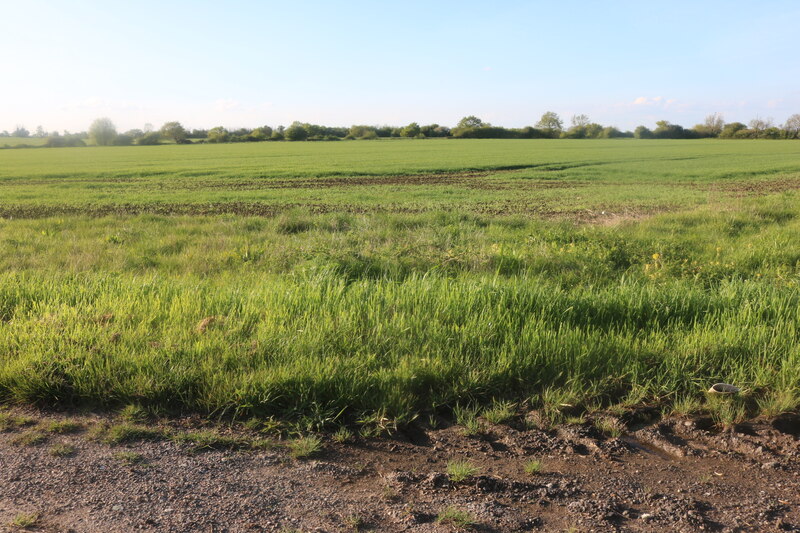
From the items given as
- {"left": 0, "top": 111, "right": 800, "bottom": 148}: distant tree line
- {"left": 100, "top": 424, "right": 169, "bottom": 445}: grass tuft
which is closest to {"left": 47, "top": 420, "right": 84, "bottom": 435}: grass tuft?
{"left": 100, "top": 424, "right": 169, "bottom": 445}: grass tuft

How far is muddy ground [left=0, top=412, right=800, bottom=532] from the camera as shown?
2453 millimetres

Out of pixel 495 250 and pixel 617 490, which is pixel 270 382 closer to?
pixel 617 490

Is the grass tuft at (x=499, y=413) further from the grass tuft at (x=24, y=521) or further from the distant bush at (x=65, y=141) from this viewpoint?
the distant bush at (x=65, y=141)

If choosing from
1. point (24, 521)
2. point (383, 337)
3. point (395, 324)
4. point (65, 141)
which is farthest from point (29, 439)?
point (65, 141)

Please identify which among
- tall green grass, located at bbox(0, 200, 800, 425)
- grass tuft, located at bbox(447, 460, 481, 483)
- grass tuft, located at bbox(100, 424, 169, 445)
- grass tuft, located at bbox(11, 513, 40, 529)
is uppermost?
tall green grass, located at bbox(0, 200, 800, 425)

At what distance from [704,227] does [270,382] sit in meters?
10.5

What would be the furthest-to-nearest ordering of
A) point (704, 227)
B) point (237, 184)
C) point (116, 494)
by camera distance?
point (237, 184) < point (704, 227) < point (116, 494)

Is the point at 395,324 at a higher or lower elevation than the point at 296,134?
lower

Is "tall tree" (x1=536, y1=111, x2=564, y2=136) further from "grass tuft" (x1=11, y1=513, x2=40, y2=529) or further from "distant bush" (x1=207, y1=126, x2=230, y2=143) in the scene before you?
"grass tuft" (x1=11, y1=513, x2=40, y2=529)

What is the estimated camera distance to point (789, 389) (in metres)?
3.68

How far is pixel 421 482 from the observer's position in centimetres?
280

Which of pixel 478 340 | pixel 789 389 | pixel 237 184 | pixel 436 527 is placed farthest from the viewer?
pixel 237 184

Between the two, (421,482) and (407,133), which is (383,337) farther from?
(407,133)

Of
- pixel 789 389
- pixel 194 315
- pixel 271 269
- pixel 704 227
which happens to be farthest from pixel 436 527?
pixel 704 227
